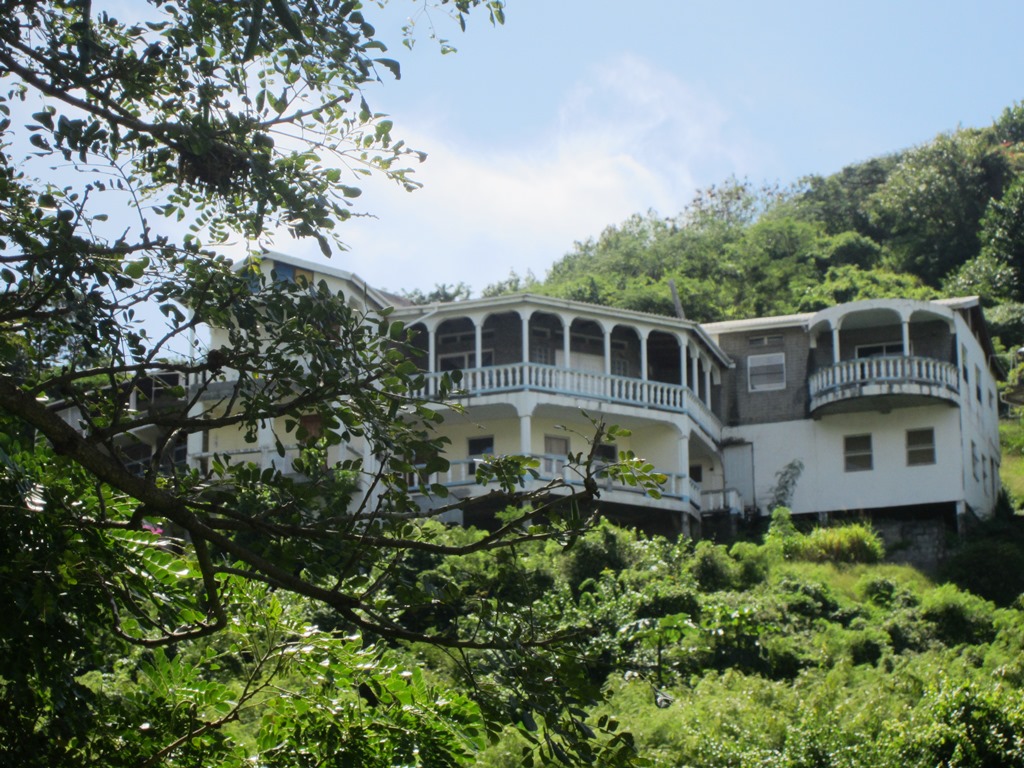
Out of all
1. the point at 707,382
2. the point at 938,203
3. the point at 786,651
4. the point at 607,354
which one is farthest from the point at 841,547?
the point at 938,203

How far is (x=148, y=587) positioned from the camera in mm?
8227

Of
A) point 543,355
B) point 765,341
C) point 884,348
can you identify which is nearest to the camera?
point 543,355

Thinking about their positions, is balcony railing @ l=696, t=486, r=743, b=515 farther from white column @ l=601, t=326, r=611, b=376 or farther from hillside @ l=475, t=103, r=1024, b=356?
hillside @ l=475, t=103, r=1024, b=356

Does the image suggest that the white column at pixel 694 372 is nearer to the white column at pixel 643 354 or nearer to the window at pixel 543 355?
the white column at pixel 643 354

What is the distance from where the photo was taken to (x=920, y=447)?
32.6 meters

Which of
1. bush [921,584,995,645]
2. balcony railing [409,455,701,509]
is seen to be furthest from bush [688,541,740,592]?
balcony railing [409,455,701,509]

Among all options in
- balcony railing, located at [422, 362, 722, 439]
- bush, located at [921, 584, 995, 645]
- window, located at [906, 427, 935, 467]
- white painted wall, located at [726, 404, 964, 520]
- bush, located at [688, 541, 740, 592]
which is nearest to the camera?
bush, located at [921, 584, 995, 645]

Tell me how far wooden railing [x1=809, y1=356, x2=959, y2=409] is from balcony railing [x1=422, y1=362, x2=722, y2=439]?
3090 mm

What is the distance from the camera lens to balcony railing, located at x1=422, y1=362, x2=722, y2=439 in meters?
31.2

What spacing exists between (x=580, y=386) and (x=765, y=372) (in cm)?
576

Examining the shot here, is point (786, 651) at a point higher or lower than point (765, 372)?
lower

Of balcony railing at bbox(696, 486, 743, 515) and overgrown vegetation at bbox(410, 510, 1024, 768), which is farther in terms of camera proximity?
balcony railing at bbox(696, 486, 743, 515)

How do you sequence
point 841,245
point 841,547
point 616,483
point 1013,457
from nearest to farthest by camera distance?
point 841,547 < point 616,483 < point 1013,457 < point 841,245

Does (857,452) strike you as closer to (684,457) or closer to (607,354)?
(684,457)
